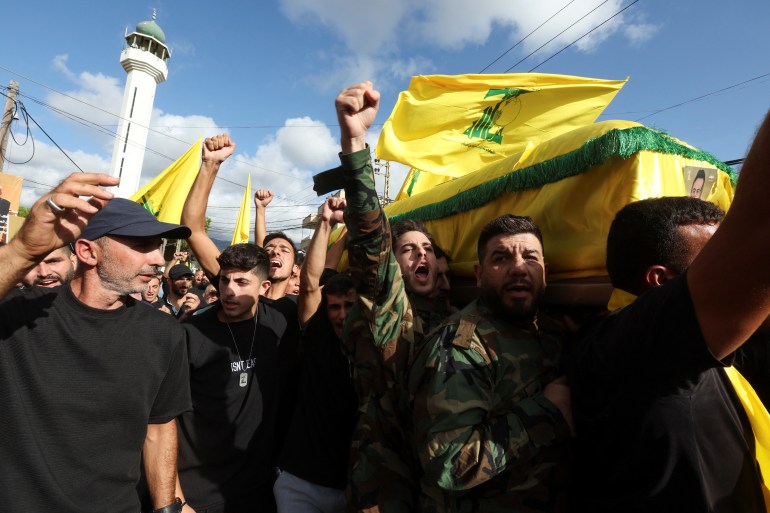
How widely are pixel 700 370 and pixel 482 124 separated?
2708 mm

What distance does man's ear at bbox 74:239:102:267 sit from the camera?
1.72m

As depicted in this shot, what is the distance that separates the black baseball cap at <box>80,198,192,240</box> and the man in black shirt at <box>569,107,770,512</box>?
1.64 meters

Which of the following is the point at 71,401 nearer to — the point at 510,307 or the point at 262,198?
the point at 510,307

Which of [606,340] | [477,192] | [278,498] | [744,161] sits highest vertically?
[477,192]

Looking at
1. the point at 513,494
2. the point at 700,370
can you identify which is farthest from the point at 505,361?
the point at 700,370

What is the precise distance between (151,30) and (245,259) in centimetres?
4056

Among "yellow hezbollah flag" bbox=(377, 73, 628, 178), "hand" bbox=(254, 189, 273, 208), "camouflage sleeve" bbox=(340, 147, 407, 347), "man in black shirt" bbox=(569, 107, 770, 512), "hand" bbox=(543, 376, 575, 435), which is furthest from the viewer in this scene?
"hand" bbox=(254, 189, 273, 208)

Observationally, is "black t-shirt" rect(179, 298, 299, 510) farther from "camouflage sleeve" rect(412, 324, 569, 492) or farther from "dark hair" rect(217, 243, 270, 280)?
"camouflage sleeve" rect(412, 324, 569, 492)

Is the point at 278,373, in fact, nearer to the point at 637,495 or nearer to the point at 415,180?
the point at 637,495

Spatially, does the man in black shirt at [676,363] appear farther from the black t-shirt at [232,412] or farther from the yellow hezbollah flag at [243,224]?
the yellow hezbollah flag at [243,224]

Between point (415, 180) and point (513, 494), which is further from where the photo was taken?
point (415, 180)

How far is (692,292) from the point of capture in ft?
2.89

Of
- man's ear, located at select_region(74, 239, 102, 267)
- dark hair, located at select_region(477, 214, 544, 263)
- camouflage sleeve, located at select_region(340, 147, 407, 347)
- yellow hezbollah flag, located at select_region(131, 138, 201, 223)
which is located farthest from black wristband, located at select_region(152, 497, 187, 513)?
yellow hezbollah flag, located at select_region(131, 138, 201, 223)

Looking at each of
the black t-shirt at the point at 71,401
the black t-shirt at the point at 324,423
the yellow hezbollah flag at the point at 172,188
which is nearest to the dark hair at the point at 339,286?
the black t-shirt at the point at 324,423
